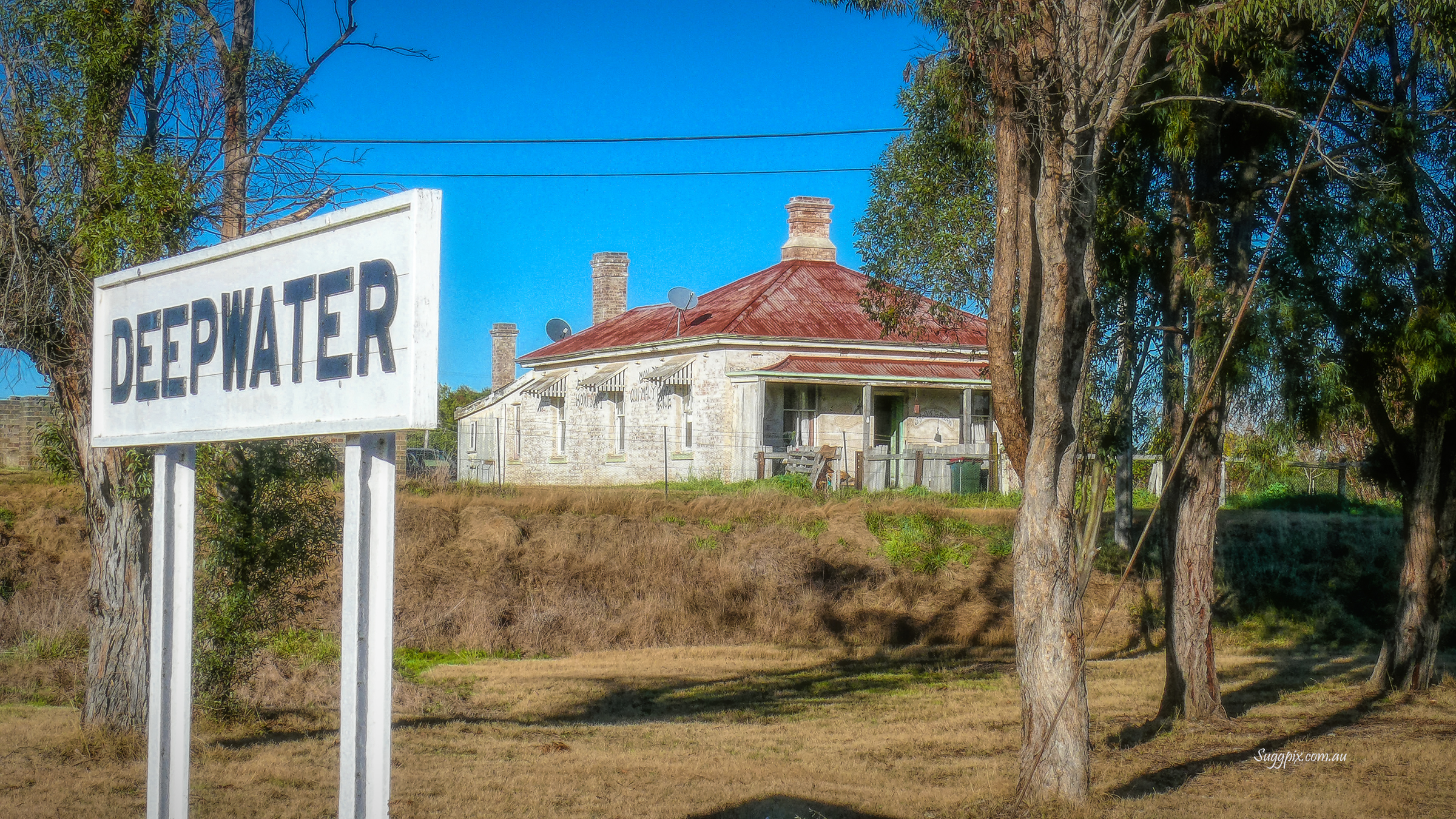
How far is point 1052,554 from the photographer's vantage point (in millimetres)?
7391

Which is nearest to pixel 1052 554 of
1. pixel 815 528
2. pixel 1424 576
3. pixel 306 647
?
pixel 1424 576

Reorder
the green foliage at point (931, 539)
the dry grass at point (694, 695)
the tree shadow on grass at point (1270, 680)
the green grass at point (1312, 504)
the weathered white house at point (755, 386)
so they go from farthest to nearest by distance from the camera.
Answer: the weathered white house at point (755, 386) < the green grass at point (1312, 504) < the green foliage at point (931, 539) < the tree shadow on grass at point (1270, 680) < the dry grass at point (694, 695)

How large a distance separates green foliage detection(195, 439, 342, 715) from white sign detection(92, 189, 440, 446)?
368cm

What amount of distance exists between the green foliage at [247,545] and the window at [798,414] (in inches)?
632

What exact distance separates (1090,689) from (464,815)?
7.95 meters

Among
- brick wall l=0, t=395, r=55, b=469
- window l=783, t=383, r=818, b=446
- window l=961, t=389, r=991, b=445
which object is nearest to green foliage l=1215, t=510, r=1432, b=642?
window l=961, t=389, r=991, b=445

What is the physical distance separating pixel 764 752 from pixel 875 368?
645 inches

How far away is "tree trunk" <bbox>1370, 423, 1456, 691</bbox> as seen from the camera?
11984mm

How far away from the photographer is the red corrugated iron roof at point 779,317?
2583 cm

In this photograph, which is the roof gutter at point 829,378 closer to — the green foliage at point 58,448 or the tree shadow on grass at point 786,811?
the green foliage at point 58,448

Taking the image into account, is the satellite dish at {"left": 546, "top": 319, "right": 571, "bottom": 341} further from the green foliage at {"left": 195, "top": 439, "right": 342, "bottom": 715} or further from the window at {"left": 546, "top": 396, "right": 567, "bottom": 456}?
the green foliage at {"left": 195, "top": 439, "right": 342, "bottom": 715}

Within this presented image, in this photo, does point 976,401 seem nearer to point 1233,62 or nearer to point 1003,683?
point 1003,683

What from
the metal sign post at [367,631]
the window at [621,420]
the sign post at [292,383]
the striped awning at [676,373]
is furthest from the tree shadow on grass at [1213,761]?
the window at [621,420]

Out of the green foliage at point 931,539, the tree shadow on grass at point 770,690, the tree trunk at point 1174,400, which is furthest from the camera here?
the green foliage at point 931,539
